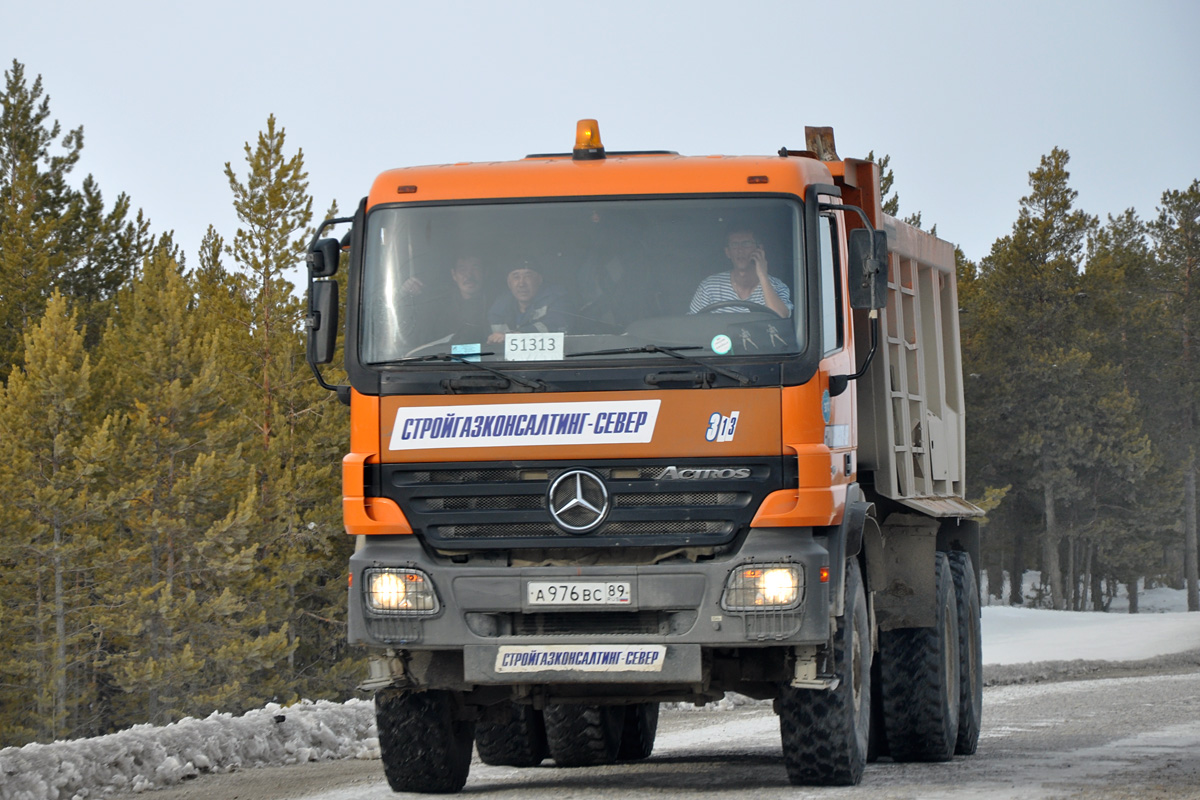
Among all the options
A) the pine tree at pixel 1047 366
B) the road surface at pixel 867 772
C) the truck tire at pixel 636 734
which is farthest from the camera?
the pine tree at pixel 1047 366

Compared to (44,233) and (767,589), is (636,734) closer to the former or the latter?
(767,589)

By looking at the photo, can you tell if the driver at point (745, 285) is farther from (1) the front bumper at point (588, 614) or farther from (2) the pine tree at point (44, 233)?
(2) the pine tree at point (44, 233)

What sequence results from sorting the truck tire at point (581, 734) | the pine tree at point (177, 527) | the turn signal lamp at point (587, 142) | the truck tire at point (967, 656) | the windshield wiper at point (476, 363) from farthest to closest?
the pine tree at point (177, 527) → the truck tire at point (967, 656) → the truck tire at point (581, 734) → the turn signal lamp at point (587, 142) → the windshield wiper at point (476, 363)

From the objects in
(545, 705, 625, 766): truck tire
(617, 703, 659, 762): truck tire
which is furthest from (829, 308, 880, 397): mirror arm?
(617, 703, 659, 762): truck tire

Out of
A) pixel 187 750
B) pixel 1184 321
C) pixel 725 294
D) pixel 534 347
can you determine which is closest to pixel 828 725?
pixel 725 294

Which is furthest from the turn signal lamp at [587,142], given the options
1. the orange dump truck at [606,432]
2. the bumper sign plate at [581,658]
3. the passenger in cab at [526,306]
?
the bumper sign plate at [581,658]

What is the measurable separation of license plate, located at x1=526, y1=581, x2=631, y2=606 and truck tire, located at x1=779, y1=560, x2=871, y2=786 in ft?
3.52

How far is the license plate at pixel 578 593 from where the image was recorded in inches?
275

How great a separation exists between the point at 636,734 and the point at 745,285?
4626mm

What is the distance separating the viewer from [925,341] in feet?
36.7

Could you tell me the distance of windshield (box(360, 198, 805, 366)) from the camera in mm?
7090

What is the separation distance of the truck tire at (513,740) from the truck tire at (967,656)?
287 centimetres

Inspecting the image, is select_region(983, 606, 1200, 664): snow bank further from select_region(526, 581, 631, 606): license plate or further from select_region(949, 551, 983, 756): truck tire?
select_region(526, 581, 631, 606): license plate

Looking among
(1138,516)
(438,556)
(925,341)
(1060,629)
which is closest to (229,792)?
(438,556)
